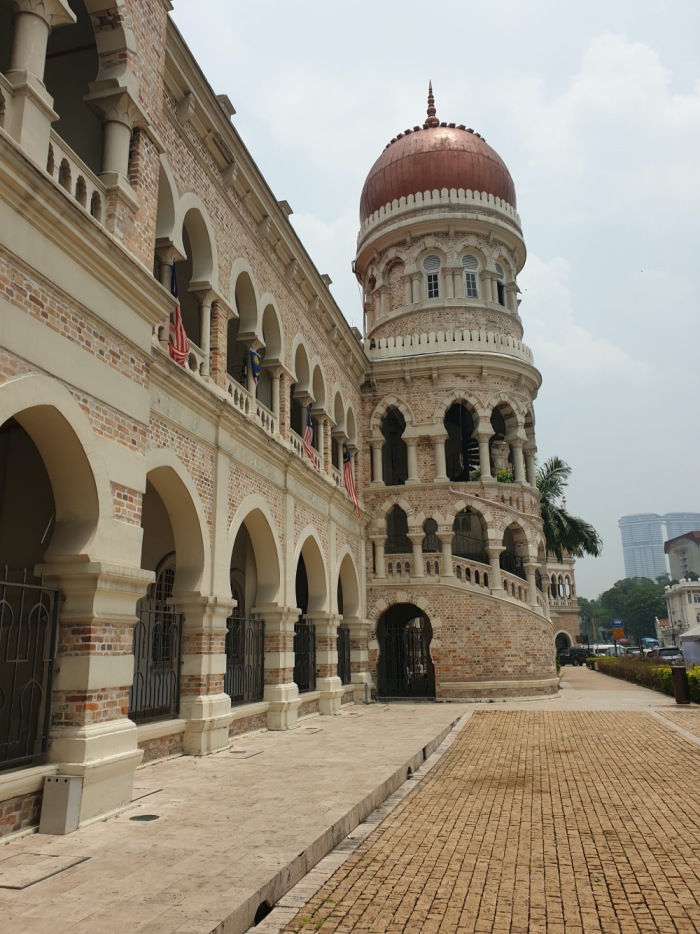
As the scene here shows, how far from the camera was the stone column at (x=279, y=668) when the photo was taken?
13953 mm

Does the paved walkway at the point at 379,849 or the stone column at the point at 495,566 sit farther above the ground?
the stone column at the point at 495,566

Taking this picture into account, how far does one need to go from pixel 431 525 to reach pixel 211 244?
1272 cm

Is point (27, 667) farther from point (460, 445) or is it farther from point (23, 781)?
point (460, 445)

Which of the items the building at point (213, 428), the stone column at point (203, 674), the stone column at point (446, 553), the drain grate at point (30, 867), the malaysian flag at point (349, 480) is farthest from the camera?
the stone column at point (446, 553)

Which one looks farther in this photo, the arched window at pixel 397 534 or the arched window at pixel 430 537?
the arched window at pixel 397 534

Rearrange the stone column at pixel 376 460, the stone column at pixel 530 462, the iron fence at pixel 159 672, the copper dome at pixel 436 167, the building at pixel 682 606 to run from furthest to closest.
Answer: the building at pixel 682 606 < the copper dome at pixel 436 167 < the stone column at pixel 530 462 < the stone column at pixel 376 460 < the iron fence at pixel 159 672

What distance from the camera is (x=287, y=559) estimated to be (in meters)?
15.0

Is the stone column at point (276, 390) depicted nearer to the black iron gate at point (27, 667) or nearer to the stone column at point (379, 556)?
the black iron gate at point (27, 667)

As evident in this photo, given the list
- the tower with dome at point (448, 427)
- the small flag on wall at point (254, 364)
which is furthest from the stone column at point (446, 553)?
the small flag on wall at point (254, 364)

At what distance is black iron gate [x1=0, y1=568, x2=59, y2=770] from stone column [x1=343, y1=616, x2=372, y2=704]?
Result: 38.8ft

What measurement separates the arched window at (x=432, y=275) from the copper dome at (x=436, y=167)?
2565 millimetres

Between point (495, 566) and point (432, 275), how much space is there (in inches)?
406

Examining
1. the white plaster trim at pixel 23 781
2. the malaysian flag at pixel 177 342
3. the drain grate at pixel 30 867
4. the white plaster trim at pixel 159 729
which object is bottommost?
the drain grate at pixel 30 867

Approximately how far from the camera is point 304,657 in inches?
686
